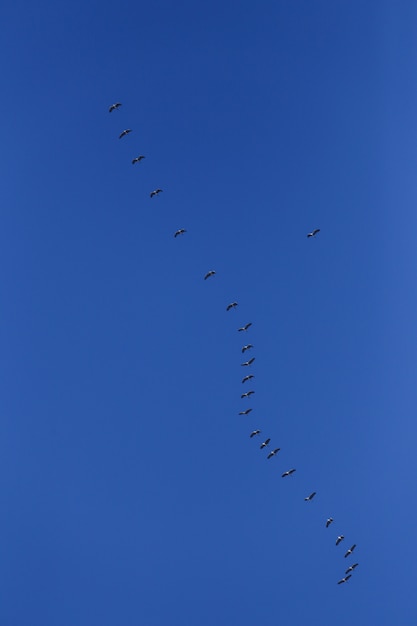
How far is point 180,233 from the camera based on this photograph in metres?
102

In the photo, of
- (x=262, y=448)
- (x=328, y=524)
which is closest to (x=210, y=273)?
(x=262, y=448)

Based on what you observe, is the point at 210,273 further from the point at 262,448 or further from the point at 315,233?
the point at 262,448

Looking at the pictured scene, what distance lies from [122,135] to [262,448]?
36.6 metres

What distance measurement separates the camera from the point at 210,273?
330 feet

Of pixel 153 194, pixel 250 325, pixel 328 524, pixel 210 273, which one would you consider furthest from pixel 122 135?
pixel 328 524

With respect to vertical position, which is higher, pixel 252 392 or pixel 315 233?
pixel 315 233

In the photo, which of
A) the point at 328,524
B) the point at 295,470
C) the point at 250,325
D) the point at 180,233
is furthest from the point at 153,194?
the point at 328,524

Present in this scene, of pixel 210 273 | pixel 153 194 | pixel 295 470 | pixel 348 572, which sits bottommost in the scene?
pixel 348 572

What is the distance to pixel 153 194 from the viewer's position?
102 m

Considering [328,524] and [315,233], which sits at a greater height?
[315,233]

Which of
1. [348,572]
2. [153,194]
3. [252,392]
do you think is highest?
[153,194]

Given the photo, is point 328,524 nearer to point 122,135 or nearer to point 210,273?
point 210,273

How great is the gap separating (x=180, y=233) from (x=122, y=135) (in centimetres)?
1219

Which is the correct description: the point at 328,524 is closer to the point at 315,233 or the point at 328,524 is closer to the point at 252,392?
the point at 252,392
